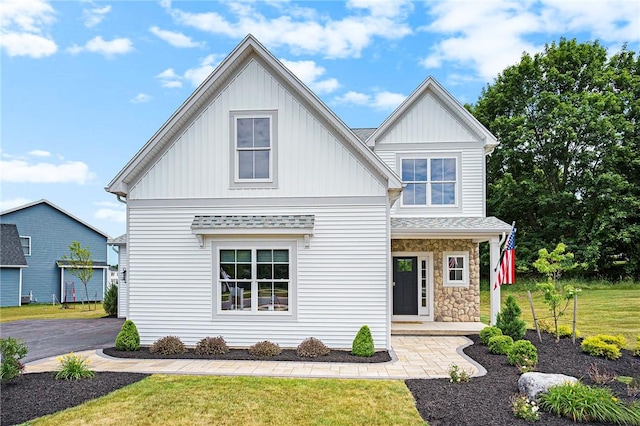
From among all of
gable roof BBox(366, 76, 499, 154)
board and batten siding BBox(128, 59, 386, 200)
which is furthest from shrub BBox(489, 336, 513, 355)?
gable roof BBox(366, 76, 499, 154)

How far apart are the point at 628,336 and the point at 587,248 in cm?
1246

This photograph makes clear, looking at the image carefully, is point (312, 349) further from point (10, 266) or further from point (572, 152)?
point (10, 266)

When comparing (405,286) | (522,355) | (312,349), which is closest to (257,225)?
(312,349)

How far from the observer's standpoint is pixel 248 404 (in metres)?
6.77

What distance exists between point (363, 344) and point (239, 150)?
5.56m

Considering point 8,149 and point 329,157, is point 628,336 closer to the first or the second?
point 329,157

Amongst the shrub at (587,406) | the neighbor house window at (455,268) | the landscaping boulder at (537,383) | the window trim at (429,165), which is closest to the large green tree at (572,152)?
the neighbor house window at (455,268)

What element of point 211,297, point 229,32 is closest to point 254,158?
point 211,297

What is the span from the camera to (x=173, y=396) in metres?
7.11

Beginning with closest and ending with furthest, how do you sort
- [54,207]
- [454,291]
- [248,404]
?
[248,404] → [454,291] → [54,207]

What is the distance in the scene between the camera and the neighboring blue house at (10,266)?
26.0 metres

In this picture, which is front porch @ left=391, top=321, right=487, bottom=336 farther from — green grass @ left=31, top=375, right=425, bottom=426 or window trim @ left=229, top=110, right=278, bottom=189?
window trim @ left=229, top=110, right=278, bottom=189

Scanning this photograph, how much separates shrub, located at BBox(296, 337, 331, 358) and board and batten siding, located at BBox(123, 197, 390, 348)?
1.23ft

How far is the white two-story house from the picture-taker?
10375 millimetres
